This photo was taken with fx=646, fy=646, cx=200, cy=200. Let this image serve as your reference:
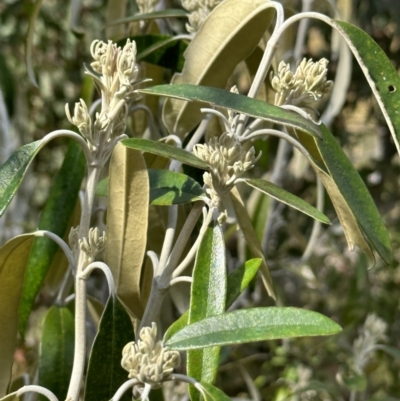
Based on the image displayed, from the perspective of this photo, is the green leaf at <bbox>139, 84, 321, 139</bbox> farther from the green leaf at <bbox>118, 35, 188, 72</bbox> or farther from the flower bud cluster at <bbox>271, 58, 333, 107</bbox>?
the green leaf at <bbox>118, 35, 188, 72</bbox>

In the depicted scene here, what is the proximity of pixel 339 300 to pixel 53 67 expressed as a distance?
1.17 metres

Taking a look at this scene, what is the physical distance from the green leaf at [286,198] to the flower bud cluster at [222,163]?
0.6 inches

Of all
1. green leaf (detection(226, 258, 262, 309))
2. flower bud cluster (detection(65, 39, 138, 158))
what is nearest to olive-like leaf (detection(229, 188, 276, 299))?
green leaf (detection(226, 258, 262, 309))

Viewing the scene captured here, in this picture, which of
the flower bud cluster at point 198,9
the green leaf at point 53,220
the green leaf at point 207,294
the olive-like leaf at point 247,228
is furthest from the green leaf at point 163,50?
the green leaf at point 207,294

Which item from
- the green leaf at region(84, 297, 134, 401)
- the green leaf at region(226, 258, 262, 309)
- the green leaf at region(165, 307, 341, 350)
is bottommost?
the green leaf at region(84, 297, 134, 401)

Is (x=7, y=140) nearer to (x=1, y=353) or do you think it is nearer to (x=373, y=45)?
(x=1, y=353)

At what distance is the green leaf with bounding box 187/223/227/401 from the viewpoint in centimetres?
52

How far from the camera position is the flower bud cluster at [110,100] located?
1.73 feet

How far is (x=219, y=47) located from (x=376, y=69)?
197mm

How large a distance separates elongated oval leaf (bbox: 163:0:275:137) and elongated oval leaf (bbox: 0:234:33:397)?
232 mm

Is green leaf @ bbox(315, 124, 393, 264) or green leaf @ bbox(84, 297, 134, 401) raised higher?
green leaf @ bbox(315, 124, 393, 264)

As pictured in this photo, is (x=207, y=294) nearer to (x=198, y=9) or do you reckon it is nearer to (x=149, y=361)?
(x=149, y=361)

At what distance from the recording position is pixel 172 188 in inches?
23.7

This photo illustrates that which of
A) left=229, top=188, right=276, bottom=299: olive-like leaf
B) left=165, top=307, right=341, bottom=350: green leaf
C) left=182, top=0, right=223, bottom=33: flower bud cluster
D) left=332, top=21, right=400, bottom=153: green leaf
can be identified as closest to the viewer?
left=165, top=307, right=341, bottom=350: green leaf
